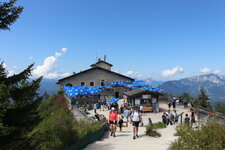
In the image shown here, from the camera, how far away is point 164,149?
8430 millimetres

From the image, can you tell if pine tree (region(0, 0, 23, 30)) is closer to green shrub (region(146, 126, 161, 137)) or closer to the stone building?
green shrub (region(146, 126, 161, 137))

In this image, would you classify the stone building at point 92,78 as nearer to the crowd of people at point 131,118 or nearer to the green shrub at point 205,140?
the crowd of people at point 131,118

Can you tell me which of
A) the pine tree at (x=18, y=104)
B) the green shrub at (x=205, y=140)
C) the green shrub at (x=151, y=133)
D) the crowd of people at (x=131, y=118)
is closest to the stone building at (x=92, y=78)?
the crowd of people at (x=131, y=118)

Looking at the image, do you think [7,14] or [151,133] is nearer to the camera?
[7,14]

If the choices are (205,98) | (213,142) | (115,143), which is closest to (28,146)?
(115,143)

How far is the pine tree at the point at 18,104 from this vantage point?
6367 millimetres

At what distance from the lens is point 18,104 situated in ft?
21.8

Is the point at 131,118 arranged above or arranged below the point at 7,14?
below

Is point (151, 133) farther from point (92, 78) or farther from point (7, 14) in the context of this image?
point (92, 78)

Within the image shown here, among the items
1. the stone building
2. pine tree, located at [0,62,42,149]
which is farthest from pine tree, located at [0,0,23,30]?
the stone building

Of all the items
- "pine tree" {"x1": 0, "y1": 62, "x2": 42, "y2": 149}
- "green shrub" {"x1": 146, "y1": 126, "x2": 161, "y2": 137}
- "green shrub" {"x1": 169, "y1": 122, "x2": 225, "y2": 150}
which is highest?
"pine tree" {"x1": 0, "y1": 62, "x2": 42, "y2": 149}

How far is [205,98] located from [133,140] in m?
56.8

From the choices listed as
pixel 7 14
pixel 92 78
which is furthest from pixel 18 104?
pixel 92 78

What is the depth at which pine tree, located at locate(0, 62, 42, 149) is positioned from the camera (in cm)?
637
